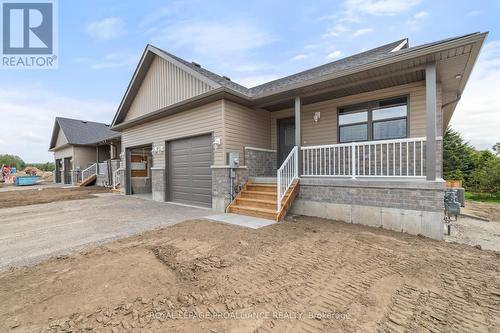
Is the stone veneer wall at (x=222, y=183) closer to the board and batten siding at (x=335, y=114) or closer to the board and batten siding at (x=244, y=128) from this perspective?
the board and batten siding at (x=244, y=128)

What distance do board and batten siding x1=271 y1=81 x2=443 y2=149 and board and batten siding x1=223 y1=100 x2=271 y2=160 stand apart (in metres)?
0.39

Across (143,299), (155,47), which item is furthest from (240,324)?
(155,47)

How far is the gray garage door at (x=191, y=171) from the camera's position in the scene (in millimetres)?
7398

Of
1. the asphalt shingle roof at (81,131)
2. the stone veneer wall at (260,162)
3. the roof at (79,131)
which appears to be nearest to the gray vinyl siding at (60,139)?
the roof at (79,131)

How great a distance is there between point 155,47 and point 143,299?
30.3 feet

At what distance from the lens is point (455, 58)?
4.31 metres

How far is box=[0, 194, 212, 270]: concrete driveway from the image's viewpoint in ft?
11.8

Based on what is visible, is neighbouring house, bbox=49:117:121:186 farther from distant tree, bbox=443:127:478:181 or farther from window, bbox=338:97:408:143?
distant tree, bbox=443:127:478:181

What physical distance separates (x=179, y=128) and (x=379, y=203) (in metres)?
7.08

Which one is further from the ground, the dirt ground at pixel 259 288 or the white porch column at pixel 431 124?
the white porch column at pixel 431 124

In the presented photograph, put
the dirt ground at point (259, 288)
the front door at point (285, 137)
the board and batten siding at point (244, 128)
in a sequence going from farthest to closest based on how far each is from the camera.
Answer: the front door at point (285, 137) < the board and batten siding at point (244, 128) < the dirt ground at point (259, 288)

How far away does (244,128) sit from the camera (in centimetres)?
725

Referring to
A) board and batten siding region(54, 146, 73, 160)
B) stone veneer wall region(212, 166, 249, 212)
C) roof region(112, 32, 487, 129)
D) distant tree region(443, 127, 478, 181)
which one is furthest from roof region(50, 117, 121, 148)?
distant tree region(443, 127, 478, 181)

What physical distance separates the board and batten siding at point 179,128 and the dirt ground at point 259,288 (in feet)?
12.9
